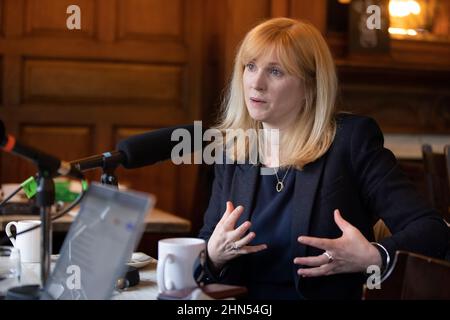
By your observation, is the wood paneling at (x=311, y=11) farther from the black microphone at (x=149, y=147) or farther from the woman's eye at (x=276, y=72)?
the black microphone at (x=149, y=147)

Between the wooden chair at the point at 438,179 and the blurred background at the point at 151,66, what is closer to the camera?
the wooden chair at the point at 438,179

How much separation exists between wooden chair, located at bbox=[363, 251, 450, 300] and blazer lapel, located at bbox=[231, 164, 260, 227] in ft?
2.23

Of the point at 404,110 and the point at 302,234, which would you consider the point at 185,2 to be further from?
the point at 302,234

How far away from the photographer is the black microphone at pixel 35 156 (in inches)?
46.5

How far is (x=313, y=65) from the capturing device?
188cm

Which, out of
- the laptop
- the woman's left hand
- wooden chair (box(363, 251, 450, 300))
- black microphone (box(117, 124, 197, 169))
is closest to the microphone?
black microphone (box(117, 124, 197, 169))

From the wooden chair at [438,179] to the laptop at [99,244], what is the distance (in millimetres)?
1844

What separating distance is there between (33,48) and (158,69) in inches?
27.3

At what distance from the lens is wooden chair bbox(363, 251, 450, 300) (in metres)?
1.10

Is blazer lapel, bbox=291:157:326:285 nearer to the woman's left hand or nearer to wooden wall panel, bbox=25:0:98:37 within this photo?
the woman's left hand

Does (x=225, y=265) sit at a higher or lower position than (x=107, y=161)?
lower

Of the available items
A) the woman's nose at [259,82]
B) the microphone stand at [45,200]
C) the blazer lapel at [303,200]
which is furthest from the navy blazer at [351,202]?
the microphone stand at [45,200]

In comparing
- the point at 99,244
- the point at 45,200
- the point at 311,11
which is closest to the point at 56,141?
the point at 311,11
